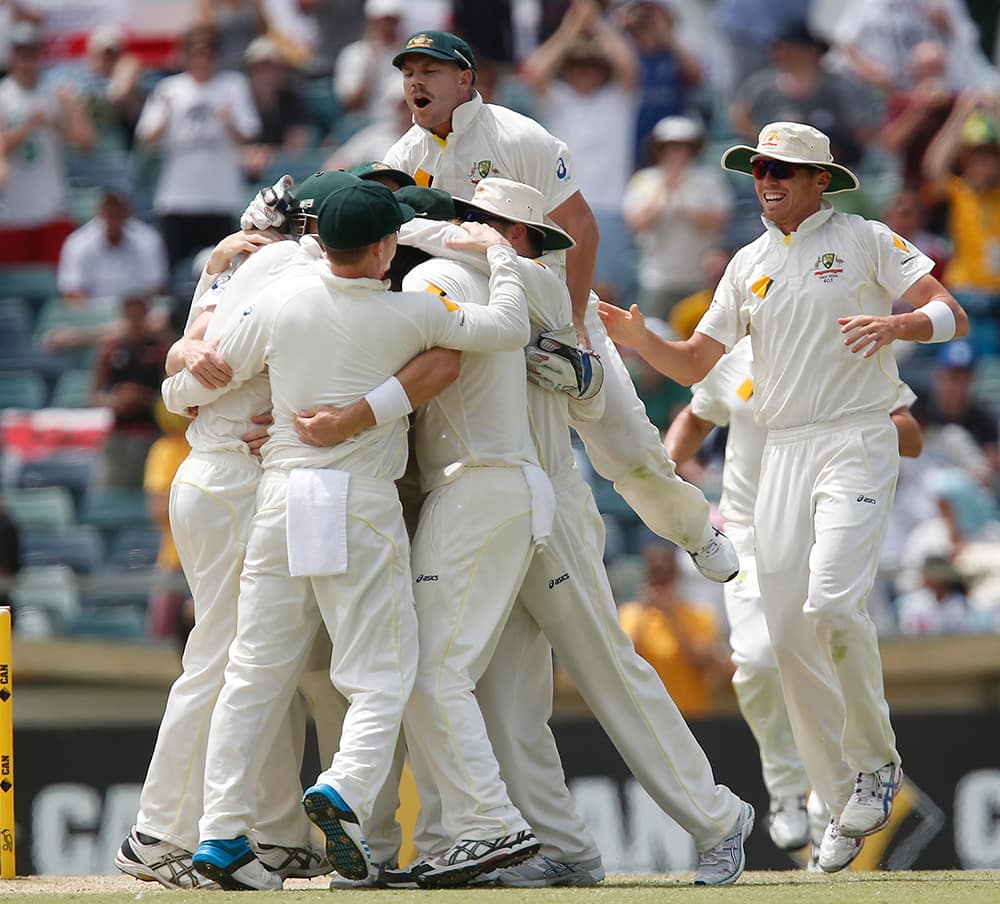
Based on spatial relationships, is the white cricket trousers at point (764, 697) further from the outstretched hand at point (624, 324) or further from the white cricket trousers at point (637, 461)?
the outstretched hand at point (624, 324)

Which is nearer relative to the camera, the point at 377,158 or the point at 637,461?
the point at 637,461

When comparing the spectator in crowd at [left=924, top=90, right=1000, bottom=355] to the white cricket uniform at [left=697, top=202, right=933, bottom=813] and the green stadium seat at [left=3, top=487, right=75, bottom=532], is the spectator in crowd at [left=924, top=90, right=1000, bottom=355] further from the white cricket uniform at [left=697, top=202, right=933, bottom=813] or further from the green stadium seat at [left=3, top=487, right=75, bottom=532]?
the green stadium seat at [left=3, top=487, right=75, bottom=532]

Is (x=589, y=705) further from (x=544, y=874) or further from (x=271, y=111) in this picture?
(x=271, y=111)

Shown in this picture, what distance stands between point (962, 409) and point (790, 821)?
4704 mm

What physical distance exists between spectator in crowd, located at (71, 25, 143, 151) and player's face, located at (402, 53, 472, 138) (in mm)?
8510

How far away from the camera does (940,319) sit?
21.5 ft

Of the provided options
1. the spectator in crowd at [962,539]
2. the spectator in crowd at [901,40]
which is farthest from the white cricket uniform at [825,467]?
the spectator in crowd at [901,40]

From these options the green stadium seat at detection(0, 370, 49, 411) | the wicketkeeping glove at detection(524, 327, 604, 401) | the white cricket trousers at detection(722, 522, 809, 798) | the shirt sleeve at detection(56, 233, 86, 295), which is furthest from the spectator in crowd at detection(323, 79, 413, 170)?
the wicketkeeping glove at detection(524, 327, 604, 401)

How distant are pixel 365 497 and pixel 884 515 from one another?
2.03 metres

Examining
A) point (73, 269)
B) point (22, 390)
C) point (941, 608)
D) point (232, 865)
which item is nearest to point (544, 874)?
point (232, 865)

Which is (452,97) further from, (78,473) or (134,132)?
(134,132)

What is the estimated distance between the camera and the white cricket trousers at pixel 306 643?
574 cm

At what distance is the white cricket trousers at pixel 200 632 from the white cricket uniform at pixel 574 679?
799 mm

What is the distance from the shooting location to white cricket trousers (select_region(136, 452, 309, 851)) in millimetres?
6176
